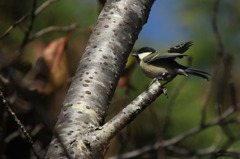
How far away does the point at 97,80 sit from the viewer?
1595 mm

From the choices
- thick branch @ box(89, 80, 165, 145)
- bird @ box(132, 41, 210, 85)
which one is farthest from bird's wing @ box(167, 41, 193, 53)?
thick branch @ box(89, 80, 165, 145)

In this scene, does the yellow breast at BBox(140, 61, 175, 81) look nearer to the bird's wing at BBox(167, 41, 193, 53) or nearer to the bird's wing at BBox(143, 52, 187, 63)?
the bird's wing at BBox(143, 52, 187, 63)

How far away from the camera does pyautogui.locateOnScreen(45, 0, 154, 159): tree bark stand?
138cm

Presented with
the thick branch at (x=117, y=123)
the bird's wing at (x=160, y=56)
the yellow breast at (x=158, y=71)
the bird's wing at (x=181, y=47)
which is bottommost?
the thick branch at (x=117, y=123)

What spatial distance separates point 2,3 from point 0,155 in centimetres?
113

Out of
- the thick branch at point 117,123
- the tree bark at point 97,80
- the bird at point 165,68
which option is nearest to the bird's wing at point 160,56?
the bird at point 165,68

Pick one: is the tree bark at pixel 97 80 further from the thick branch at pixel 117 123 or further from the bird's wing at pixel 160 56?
the bird's wing at pixel 160 56

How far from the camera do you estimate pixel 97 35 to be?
1.77m

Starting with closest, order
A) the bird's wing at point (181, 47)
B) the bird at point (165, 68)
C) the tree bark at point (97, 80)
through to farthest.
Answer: the tree bark at point (97, 80) < the bird's wing at point (181, 47) < the bird at point (165, 68)

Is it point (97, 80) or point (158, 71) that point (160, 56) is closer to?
point (158, 71)

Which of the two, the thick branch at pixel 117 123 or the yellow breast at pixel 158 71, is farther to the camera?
the yellow breast at pixel 158 71

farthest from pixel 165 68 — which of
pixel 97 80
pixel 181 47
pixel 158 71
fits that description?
pixel 97 80

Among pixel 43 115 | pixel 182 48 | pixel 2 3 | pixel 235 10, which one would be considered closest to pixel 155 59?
pixel 182 48

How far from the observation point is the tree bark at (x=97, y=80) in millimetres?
1377
